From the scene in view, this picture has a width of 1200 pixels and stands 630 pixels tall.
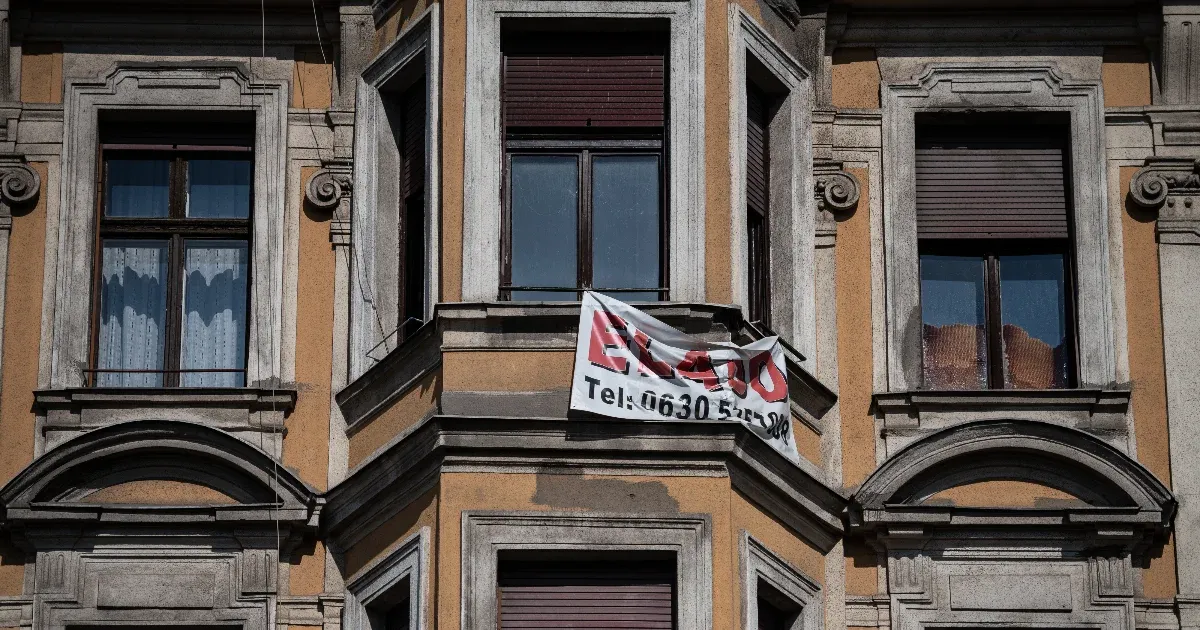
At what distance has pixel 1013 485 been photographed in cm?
1888

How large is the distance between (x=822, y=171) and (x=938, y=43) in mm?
1361

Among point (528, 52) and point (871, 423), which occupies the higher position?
point (528, 52)

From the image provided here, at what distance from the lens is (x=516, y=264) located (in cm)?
1870

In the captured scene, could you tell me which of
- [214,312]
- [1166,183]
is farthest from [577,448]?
[1166,183]

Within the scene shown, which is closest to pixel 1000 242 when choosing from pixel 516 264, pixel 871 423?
pixel 871 423

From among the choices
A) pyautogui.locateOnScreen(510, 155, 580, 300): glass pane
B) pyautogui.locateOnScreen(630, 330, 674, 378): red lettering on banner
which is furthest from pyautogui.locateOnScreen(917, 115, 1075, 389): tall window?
pyautogui.locateOnScreen(510, 155, 580, 300): glass pane

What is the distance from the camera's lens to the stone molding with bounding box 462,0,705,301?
60.5 feet

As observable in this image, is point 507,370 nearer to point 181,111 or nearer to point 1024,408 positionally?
point 181,111

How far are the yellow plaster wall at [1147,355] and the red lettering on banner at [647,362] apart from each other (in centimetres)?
348

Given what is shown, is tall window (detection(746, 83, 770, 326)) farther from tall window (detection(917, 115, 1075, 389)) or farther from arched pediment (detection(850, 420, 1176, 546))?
arched pediment (detection(850, 420, 1176, 546))

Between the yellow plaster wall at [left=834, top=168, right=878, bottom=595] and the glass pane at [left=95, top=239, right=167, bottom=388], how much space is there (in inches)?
194

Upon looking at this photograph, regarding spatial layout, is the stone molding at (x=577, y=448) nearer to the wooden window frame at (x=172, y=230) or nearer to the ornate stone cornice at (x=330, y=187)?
the wooden window frame at (x=172, y=230)

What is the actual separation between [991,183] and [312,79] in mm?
5082

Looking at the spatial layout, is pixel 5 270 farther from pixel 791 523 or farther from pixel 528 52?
pixel 791 523
